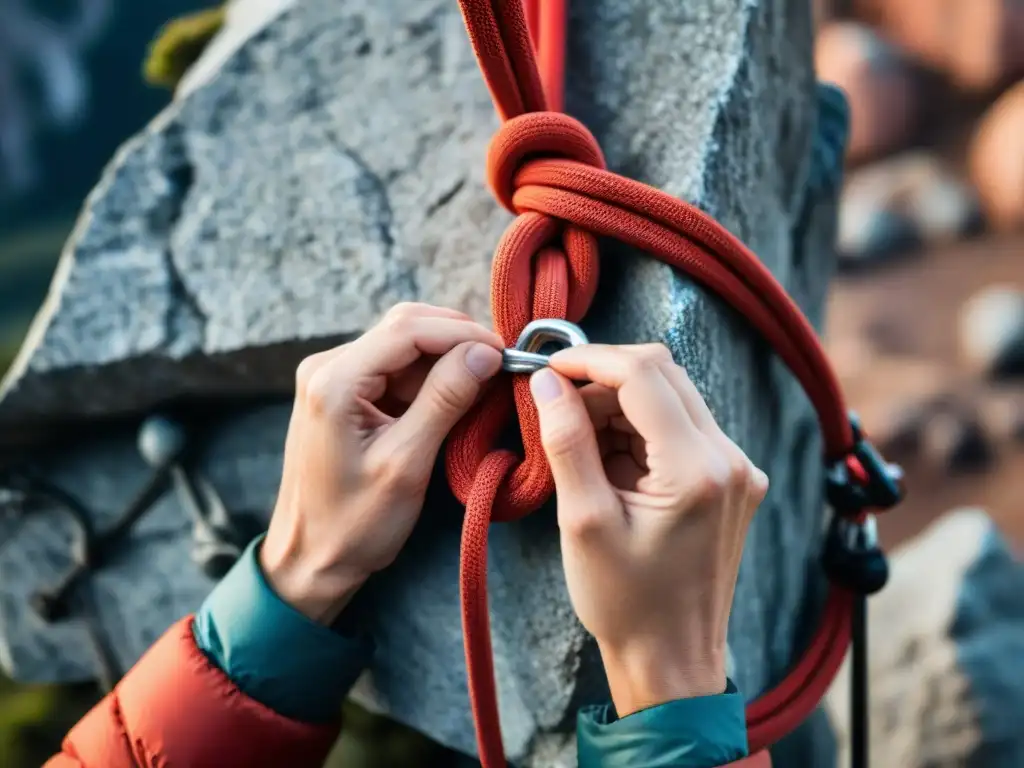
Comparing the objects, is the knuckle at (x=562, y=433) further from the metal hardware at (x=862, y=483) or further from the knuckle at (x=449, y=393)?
the metal hardware at (x=862, y=483)

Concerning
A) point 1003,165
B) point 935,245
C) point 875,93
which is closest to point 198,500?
point 935,245

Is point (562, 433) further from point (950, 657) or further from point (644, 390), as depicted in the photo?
point (950, 657)

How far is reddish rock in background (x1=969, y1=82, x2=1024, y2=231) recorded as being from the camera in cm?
265

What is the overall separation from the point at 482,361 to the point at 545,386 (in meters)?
0.05

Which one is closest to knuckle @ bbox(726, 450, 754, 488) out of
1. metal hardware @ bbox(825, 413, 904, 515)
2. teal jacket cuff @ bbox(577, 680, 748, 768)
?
teal jacket cuff @ bbox(577, 680, 748, 768)

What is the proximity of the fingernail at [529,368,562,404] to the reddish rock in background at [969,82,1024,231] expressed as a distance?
8.93 ft

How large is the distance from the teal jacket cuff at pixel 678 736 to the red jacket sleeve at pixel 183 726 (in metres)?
0.19

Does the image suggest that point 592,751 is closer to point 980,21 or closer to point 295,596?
point 295,596

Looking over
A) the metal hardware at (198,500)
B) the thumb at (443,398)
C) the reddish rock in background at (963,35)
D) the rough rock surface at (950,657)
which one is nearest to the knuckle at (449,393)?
the thumb at (443,398)

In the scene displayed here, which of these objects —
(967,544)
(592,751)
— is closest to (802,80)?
(592,751)

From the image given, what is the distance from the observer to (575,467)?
408mm

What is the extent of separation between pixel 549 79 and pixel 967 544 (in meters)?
0.82

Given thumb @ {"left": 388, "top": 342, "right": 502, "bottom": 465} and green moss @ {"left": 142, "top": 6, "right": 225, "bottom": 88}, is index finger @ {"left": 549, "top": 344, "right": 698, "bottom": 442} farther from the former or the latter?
green moss @ {"left": 142, "top": 6, "right": 225, "bottom": 88}

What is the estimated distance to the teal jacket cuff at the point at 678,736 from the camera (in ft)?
1.37
